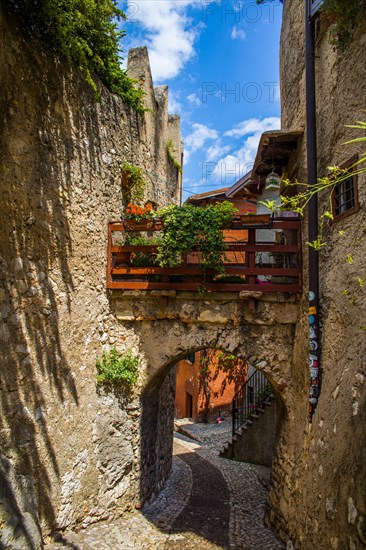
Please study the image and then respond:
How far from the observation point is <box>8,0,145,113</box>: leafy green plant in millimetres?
4746

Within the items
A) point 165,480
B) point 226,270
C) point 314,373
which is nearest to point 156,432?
point 165,480

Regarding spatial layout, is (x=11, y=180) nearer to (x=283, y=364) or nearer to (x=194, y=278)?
(x=194, y=278)

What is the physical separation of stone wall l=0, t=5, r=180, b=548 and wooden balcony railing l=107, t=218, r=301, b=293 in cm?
32

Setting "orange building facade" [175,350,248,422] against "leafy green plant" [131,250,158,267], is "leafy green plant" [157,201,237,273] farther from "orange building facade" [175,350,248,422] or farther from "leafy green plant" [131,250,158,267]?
"orange building facade" [175,350,248,422]

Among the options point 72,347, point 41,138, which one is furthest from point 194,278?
point 41,138

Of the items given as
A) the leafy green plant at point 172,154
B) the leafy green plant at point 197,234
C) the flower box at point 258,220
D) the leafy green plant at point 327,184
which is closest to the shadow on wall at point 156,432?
the leafy green plant at point 197,234

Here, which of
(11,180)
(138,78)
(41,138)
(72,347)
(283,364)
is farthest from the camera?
(138,78)

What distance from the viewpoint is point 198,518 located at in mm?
6613

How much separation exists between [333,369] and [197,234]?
2.72 m

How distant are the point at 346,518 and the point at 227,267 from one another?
3677 mm

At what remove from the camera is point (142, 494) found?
6.77 metres

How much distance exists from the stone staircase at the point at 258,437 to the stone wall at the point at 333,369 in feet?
10.8

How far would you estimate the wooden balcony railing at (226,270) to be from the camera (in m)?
5.93

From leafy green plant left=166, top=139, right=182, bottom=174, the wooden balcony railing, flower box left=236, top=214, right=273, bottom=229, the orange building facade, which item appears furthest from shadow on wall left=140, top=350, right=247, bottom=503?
the orange building facade
